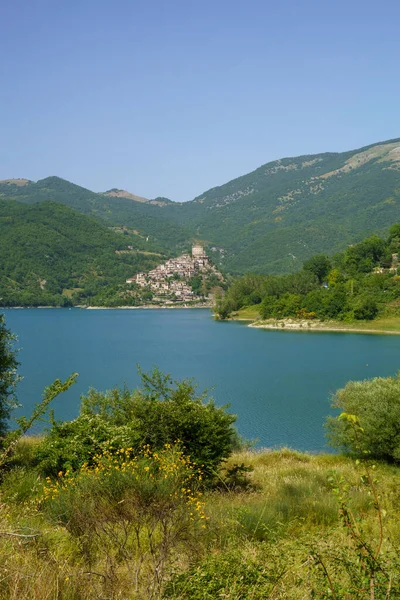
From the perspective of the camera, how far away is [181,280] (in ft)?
461

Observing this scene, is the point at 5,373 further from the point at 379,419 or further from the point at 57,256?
the point at 57,256

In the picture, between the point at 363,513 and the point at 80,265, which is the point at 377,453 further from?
the point at 80,265

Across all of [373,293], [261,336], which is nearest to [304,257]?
[373,293]

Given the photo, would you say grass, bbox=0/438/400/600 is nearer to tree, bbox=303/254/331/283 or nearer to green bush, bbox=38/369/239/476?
green bush, bbox=38/369/239/476

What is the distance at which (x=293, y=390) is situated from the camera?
27906mm

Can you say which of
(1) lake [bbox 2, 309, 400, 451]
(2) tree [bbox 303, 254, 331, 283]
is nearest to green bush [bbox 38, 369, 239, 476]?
(1) lake [bbox 2, 309, 400, 451]

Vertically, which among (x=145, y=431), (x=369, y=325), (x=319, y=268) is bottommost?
(x=369, y=325)

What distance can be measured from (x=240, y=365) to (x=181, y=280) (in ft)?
342

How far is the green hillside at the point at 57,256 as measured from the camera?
126 meters

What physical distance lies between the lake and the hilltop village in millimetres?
61066

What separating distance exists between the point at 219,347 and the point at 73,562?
4391cm

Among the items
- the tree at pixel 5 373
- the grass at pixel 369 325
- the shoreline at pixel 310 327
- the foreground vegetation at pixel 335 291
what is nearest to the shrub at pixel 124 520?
the tree at pixel 5 373

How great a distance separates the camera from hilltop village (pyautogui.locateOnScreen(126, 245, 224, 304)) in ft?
416

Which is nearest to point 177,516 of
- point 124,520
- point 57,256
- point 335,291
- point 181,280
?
point 124,520
